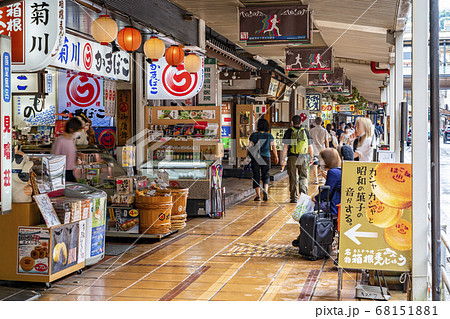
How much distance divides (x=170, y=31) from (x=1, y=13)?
365 cm

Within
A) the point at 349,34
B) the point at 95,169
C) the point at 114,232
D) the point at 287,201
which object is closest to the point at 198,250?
the point at 114,232

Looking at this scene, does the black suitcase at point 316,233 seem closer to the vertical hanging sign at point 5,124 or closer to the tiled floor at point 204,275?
the tiled floor at point 204,275

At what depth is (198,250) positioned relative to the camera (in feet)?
23.4

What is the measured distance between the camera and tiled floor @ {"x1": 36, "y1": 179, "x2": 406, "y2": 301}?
520 centimetres

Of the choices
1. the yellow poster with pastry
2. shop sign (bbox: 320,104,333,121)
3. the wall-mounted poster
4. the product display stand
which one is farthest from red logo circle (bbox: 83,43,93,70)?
shop sign (bbox: 320,104,333,121)

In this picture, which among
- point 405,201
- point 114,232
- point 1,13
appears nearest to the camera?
point 405,201

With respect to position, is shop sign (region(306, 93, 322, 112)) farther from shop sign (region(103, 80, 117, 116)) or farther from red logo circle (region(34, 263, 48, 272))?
red logo circle (region(34, 263, 48, 272))

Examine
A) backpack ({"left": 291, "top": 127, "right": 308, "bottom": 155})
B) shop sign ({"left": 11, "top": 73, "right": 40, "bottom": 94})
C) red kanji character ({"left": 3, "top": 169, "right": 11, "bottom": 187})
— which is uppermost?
shop sign ({"left": 11, "top": 73, "right": 40, "bottom": 94})

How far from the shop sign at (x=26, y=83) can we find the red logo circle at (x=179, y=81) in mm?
2184

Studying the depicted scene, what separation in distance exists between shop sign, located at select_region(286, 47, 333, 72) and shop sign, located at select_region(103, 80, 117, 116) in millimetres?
3976

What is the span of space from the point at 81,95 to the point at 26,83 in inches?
40.3

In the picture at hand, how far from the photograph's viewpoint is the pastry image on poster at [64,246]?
539 cm

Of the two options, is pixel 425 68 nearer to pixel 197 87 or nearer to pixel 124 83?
pixel 197 87

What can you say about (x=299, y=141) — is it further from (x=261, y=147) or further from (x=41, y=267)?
(x=41, y=267)
